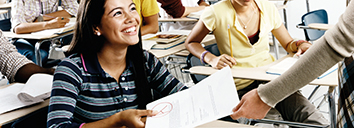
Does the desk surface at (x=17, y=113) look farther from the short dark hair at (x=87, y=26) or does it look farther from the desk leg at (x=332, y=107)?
the desk leg at (x=332, y=107)

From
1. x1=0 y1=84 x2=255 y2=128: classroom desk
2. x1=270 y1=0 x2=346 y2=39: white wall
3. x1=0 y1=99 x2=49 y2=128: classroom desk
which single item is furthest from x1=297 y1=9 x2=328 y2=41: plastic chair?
x1=0 y1=99 x2=49 y2=128: classroom desk

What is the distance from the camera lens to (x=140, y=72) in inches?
57.5

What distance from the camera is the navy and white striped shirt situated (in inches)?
47.7

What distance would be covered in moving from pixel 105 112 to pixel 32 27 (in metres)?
1.91

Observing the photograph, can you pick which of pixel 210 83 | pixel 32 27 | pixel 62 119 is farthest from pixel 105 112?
pixel 32 27

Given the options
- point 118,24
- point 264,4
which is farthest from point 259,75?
point 118,24

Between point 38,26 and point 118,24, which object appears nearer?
point 118,24

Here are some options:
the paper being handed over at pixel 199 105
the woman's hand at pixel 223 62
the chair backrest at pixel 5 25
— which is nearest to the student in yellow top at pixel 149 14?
the woman's hand at pixel 223 62

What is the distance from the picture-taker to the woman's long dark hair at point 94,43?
4.30 feet

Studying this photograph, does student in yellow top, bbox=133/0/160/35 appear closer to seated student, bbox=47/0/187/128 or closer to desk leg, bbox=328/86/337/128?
seated student, bbox=47/0/187/128

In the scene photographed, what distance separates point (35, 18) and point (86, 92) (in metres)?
2.22

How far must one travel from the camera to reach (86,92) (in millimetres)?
1345

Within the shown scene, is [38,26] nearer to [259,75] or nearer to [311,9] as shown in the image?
[259,75]

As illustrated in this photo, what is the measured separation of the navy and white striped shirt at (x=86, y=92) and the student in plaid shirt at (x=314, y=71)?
1.98 ft
